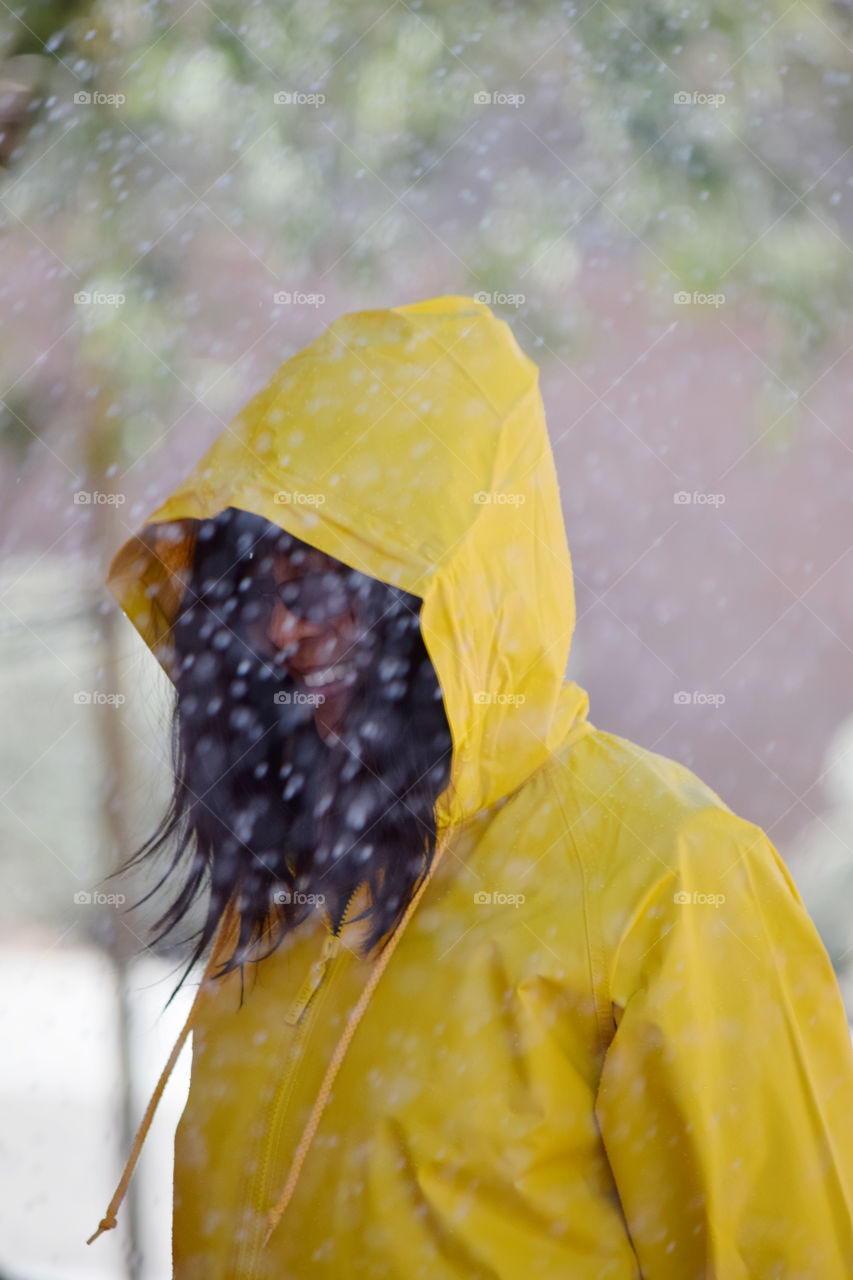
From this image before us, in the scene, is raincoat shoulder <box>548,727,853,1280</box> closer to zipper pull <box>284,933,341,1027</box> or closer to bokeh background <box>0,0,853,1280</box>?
zipper pull <box>284,933,341,1027</box>

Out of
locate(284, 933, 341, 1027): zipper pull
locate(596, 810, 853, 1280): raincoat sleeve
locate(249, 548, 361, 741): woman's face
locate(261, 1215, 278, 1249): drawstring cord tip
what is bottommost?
locate(261, 1215, 278, 1249): drawstring cord tip

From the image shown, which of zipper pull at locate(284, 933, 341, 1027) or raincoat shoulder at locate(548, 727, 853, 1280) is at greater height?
raincoat shoulder at locate(548, 727, 853, 1280)

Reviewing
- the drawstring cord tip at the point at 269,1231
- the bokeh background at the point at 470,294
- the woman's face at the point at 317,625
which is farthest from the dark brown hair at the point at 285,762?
the bokeh background at the point at 470,294

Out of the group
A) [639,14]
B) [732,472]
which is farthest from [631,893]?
[639,14]

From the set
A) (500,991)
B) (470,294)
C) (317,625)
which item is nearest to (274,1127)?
(500,991)

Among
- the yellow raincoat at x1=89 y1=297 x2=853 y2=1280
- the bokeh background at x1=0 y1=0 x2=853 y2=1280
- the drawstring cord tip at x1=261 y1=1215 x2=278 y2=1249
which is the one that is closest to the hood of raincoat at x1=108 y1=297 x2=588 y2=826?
the yellow raincoat at x1=89 y1=297 x2=853 y2=1280

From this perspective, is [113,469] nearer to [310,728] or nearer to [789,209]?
[310,728]

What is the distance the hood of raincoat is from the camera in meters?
0.54

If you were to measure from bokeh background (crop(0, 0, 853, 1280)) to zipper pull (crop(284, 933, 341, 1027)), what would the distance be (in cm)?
71

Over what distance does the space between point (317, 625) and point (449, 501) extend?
124 millimetres

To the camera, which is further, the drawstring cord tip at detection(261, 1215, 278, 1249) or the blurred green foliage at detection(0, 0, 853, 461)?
the blurred green foliage at detection(0, 0, 853, 461)

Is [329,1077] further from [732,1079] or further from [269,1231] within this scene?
[732,1079]

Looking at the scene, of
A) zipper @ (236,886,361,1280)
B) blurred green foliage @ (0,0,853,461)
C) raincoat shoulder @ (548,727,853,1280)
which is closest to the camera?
raincoat shoulder @ (548,727,853,1280)

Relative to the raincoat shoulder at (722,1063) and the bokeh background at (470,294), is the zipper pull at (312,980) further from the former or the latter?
the bokeh background at (470,294)
